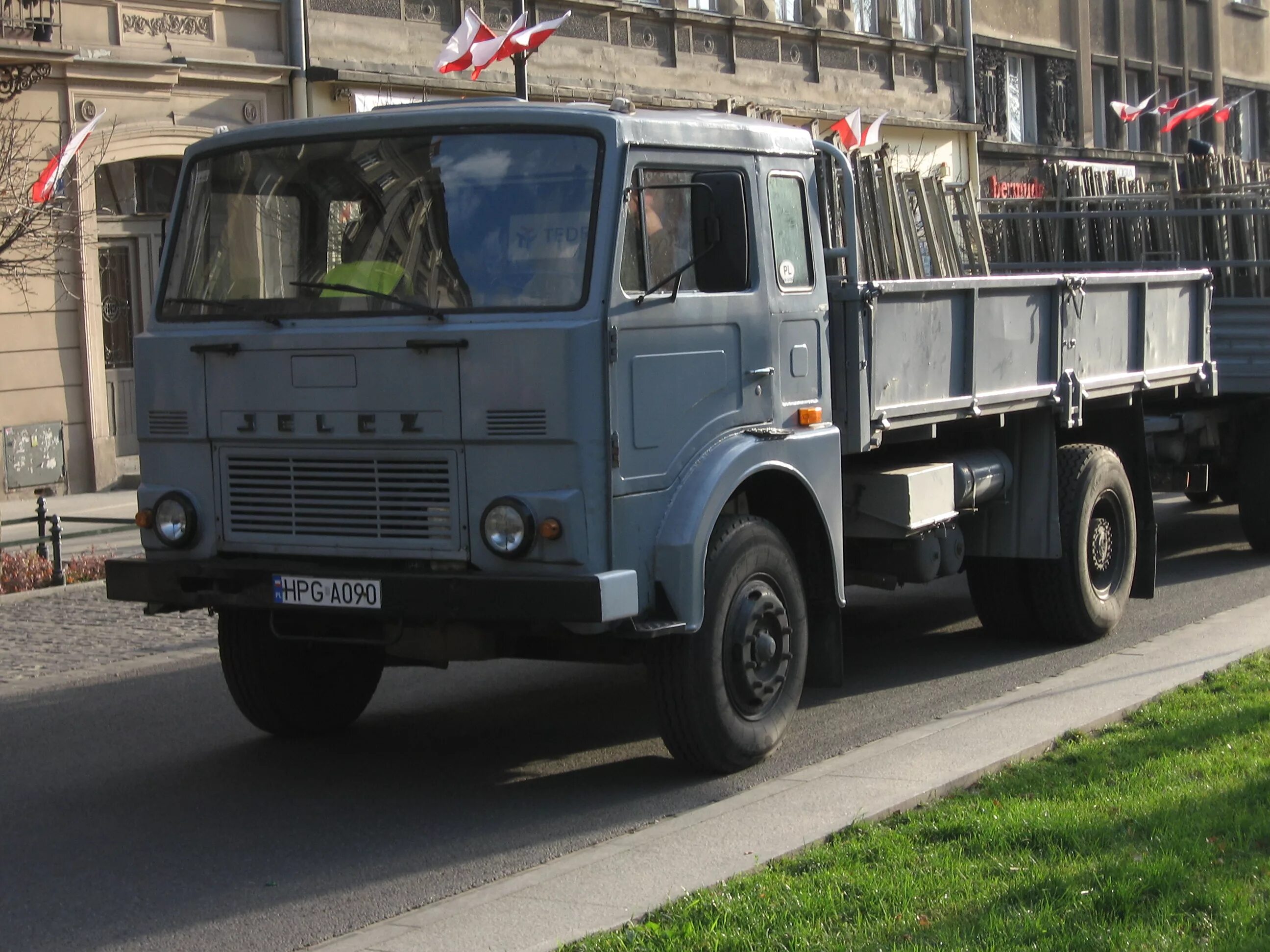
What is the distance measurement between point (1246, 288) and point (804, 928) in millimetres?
9952

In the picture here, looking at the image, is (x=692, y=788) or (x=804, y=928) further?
(x=692, y=788)

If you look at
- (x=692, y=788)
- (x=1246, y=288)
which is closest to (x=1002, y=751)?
(x=692, y=788)

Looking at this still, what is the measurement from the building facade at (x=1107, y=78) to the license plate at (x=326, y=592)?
2669 centimetres

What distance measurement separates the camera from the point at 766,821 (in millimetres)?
6000

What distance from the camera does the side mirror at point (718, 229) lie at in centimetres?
676

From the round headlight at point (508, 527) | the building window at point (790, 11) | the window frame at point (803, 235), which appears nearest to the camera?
the round headlight at point (508, 527)

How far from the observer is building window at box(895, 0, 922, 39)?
3109 cm

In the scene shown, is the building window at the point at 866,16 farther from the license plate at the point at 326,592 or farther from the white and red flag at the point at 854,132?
the license plate at the point at 326,592

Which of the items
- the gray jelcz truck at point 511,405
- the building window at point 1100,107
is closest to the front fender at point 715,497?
the gray jelcz truck at point 511,405

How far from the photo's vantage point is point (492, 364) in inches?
252

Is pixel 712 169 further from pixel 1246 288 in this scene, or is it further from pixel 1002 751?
Answer: pixel 1246 288

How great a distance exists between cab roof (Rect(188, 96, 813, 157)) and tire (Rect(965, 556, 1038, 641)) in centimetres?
319

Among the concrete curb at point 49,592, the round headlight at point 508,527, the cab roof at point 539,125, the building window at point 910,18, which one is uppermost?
the building window at point 910,18

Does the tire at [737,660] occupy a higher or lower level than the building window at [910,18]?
lower
